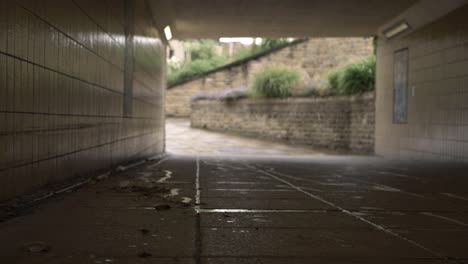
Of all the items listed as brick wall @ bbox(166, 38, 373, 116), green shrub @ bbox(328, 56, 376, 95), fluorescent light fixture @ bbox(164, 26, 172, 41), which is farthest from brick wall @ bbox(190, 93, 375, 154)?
fluorescent light fixture @ bbox(164, 26, 172, 41)

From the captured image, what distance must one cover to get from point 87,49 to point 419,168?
5.60 meters

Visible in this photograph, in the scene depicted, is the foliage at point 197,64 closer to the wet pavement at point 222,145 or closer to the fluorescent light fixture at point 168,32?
the wet pavement at point 222,145

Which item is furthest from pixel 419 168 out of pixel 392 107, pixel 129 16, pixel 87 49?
pixel 87 49

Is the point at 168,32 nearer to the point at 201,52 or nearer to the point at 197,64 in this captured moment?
the point at 197,64

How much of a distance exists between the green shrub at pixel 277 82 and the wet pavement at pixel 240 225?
617 inches

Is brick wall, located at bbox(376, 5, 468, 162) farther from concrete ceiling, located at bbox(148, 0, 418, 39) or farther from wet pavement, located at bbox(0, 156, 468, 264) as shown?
wet pavement, located at bbox(0, 156, 468, 264)

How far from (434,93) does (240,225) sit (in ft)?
25.5

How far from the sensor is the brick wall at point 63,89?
3223mm

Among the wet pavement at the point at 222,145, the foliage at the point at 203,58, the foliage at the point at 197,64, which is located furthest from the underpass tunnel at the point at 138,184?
the foliage at the point at 197,64

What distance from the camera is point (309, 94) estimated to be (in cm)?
1986

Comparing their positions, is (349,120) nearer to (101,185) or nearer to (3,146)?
(101,185)

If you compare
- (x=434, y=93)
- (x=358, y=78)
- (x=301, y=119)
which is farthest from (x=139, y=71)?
(x=301, y=119)

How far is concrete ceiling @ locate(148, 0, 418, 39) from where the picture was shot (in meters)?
10.1

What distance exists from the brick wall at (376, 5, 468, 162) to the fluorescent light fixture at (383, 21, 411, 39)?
0.17 metres
